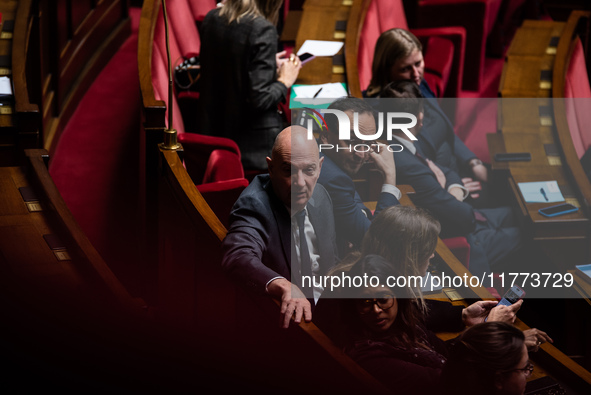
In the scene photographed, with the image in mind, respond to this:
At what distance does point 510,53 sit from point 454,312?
4.49ft

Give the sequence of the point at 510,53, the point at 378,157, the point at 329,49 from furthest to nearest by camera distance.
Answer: the point at 510,53 → the point at 329,49 → the point at 378,157

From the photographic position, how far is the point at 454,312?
1205 millimetres

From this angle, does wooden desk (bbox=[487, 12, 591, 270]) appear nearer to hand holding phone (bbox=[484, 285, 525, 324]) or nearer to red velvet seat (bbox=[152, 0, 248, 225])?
hand holding phone (bbox=[484, 285, 525, 324])

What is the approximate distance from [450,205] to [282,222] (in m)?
0.58

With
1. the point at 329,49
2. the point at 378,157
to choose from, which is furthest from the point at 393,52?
the point at 378,157

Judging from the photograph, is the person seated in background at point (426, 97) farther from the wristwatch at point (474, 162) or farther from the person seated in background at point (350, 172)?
the person seated in background at point (350, 172)

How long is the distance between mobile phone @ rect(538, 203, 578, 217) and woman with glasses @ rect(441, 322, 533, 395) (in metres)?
0.80

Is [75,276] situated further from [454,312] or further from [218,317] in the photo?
[454,312]

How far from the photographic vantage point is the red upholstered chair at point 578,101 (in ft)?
7.07

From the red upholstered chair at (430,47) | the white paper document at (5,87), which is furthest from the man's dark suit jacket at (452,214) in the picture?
the white paper document at (5,87)

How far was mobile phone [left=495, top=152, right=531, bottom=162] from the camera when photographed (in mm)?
1874

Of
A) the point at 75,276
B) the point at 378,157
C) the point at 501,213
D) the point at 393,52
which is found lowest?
the point at 501,213

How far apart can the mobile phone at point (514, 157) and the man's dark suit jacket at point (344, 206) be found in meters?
0.60

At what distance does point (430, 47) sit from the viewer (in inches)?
102
